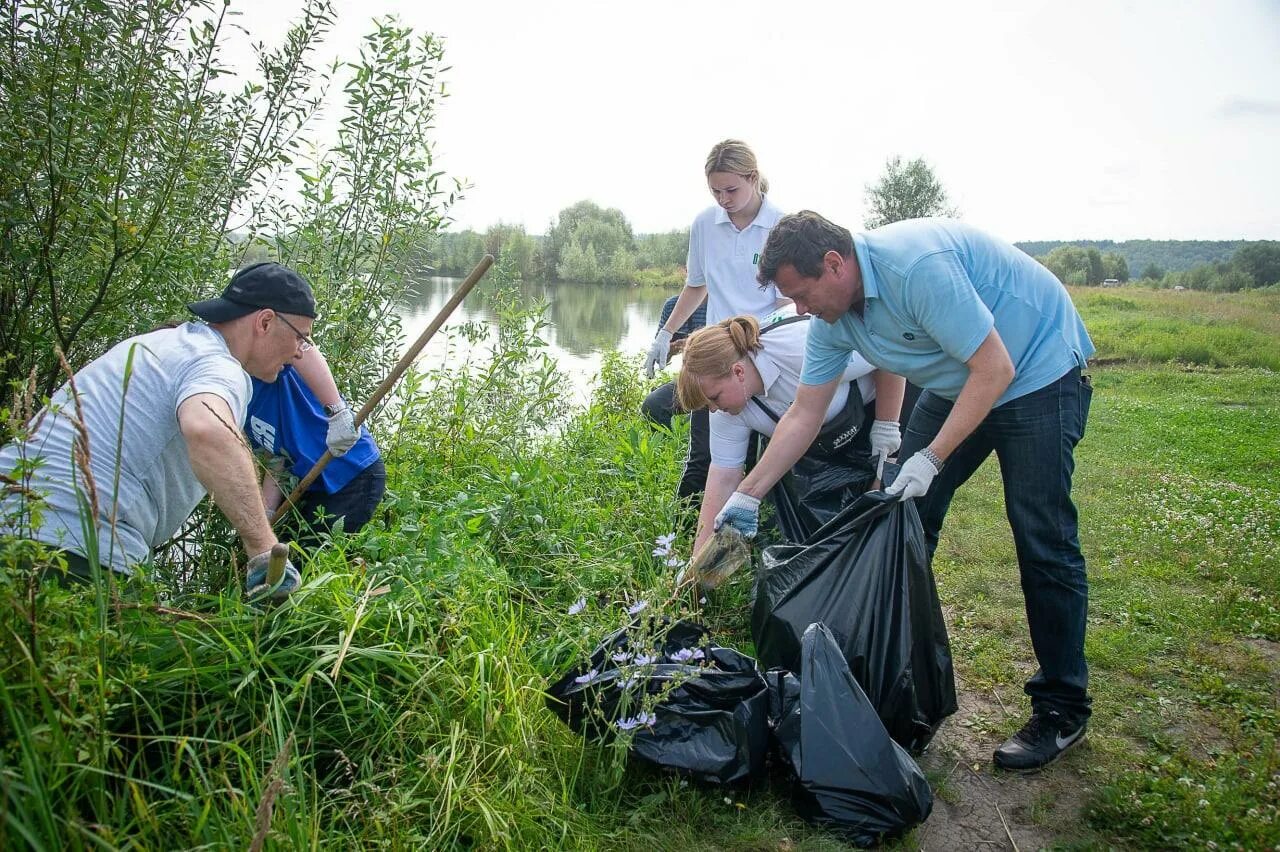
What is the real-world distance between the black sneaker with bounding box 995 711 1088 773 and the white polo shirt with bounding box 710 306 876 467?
1.22m

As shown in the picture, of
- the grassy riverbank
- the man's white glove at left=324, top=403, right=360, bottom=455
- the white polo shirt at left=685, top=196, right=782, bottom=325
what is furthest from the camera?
the white polo shirt at left=685, top=196, right=782, bottom=325

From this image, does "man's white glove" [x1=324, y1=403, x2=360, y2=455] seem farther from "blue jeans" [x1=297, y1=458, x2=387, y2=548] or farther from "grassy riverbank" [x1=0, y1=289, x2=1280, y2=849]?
"grassy riverbank" [x1=0, y1=289, x2=1280, y2=849]

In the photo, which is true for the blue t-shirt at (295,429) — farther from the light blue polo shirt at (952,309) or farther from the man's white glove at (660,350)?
the man's white glove at (660,350)

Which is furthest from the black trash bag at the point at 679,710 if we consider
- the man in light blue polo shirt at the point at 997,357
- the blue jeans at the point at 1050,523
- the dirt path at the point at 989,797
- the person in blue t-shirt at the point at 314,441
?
the person in blue t-shirt at the point at 314,441

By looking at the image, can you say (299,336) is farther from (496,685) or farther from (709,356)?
(709,356)

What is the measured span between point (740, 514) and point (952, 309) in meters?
1.00

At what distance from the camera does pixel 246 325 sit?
2352mm

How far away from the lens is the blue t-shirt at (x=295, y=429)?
116 inches

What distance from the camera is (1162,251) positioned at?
4112cm

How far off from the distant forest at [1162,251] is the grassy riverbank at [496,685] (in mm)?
29032

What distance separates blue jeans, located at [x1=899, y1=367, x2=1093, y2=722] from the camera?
2482mm

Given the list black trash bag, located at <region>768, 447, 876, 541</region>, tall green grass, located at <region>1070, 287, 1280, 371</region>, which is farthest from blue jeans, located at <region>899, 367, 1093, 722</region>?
tall green grass, located at <region>1070, 287, 1280, 371</region>

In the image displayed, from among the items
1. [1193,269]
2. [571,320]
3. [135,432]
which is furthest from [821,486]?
[1193,269]

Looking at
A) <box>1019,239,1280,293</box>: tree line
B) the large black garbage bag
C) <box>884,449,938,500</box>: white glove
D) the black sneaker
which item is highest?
<box>1019,239,1280,293</box>: tree line
